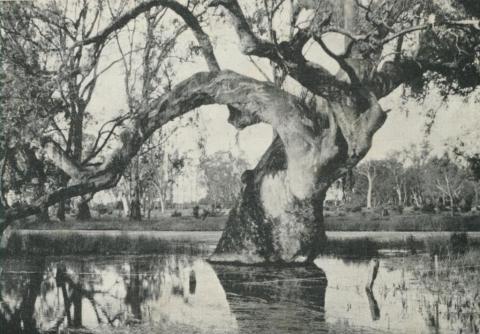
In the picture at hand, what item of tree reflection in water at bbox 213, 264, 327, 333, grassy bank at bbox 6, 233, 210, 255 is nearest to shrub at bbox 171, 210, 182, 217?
grassy bank at bbox 6, 233, 210, 255

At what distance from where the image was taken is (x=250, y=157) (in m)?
12.6

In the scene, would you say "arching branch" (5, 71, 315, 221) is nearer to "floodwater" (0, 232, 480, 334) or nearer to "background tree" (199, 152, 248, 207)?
"background tree" (199, 152, 248, 207)

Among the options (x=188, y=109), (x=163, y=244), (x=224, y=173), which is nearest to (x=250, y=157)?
(x=224, y=173)

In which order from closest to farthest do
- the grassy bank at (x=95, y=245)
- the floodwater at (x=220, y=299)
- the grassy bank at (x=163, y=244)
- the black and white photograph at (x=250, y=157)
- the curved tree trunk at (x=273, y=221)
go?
the floodwater at (x=220, y=299) → the black and white photograph at (x=250, y=157) → the curved tree trunk at (x=273, y=221) → the grassy bank at (x=163, y=244) → the grassy bank at (x=95, y=245)

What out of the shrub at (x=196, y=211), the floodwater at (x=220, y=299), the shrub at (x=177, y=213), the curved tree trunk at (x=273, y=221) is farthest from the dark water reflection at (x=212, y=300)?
the shrub at (x=177, y=213)

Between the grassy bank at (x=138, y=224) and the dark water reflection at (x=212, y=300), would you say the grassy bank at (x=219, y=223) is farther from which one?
the dark water reflection at (x=212, y=300)

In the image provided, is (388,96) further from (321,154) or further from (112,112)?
(112,112)

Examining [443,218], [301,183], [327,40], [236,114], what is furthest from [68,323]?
[443,218]

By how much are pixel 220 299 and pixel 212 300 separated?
122 mm

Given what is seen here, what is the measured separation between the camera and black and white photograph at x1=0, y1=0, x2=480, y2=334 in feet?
27.0

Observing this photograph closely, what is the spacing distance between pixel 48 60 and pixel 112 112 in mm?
2597

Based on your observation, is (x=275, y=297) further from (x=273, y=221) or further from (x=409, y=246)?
(x=409, y=246)

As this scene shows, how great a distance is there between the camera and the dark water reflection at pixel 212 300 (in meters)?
6.95

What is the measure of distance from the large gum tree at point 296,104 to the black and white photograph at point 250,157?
34 mm
